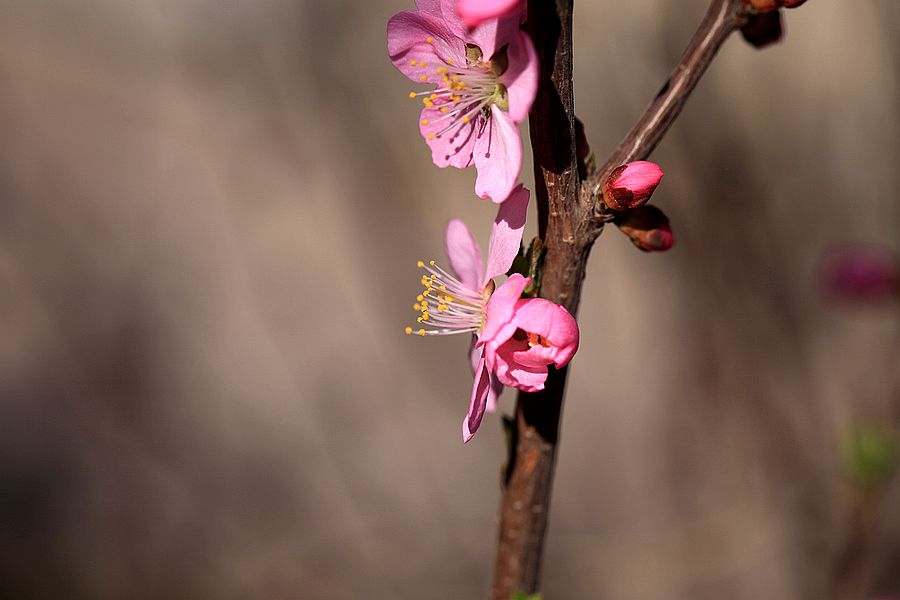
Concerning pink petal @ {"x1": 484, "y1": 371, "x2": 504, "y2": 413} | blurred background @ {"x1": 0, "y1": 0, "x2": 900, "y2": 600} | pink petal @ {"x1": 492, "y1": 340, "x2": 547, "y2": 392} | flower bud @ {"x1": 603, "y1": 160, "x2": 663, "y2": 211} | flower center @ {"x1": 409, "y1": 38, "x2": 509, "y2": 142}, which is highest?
flower center @ {"x1": 409, "y1": 38, "x2": 509, "y2": 142}

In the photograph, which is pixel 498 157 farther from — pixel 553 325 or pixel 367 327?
pixel 367 327

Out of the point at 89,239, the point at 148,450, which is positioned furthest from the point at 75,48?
the point at 148,450

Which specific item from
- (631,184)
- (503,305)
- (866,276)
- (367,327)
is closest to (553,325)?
(503,305)

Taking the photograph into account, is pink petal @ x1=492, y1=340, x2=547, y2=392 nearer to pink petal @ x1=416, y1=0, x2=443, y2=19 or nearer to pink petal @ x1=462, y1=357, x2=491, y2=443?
pink petal @ x1=462, y1=357, x2=491, y2=443

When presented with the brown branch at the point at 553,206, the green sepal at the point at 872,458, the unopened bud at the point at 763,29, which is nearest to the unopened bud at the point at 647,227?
the brown branch at the point at 553,206

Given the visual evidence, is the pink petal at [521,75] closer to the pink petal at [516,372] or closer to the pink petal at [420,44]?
the pink petal at [420,44]

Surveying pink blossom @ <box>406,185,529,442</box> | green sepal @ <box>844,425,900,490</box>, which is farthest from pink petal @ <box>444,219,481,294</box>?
green sepal @ <box>844,425,900,490</box>

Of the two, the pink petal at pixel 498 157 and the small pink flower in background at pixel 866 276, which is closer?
the pink petal at pixel 498 157
